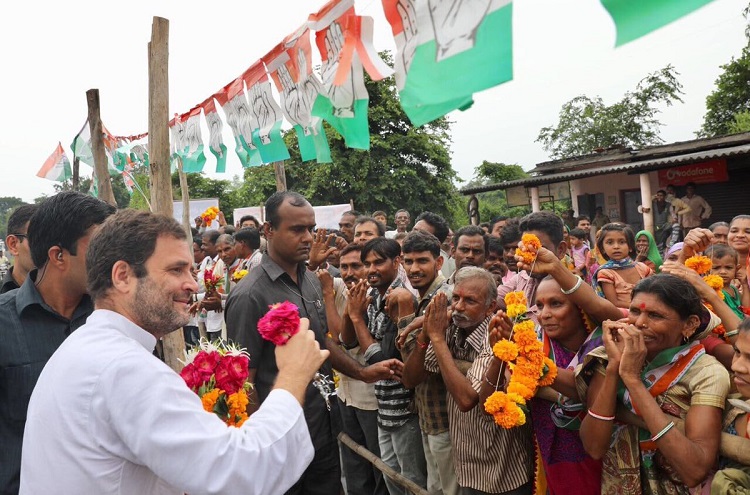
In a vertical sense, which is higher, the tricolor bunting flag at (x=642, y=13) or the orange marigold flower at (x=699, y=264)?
the tricolor bunting flag at (x=642, y=13)

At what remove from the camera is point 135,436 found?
1.59m

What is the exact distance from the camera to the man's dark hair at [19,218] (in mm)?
3754

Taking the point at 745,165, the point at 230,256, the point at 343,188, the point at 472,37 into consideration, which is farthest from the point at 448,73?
the point at 343,188

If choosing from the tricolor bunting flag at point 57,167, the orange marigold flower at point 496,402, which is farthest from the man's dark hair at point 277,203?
the tricolor bunting flag at point 57,167

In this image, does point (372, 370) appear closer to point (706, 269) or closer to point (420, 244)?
point (420, 244)

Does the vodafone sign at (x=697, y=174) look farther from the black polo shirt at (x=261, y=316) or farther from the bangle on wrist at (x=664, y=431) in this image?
the bangle on wrist at (x=664, y=431)

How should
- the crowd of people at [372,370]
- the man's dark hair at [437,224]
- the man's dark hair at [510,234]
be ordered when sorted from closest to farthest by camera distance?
the crowd of people at [372,370]
the man's dark hair at [510,234]
the man's dark hair at [437,224]

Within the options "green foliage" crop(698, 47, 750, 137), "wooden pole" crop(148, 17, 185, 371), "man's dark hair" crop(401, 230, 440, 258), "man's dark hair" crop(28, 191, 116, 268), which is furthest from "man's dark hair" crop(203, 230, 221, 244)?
"green foliage" crop(698, 47, 750, 137)

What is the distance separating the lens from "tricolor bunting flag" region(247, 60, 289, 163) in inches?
235

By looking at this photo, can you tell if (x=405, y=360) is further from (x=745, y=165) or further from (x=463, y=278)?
(x=745, y=165)

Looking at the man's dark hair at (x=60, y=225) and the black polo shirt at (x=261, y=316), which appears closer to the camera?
the man's dark hair at (x=60, y=225)

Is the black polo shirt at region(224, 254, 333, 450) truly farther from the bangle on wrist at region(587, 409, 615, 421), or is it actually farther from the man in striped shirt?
the bangle on wrist at region(587, 409, 615, 421)

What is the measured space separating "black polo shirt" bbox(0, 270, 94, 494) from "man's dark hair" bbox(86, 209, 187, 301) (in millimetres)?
1062

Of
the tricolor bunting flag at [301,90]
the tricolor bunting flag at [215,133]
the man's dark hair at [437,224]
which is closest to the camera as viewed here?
the tricolor bunting flag at [301,90]
